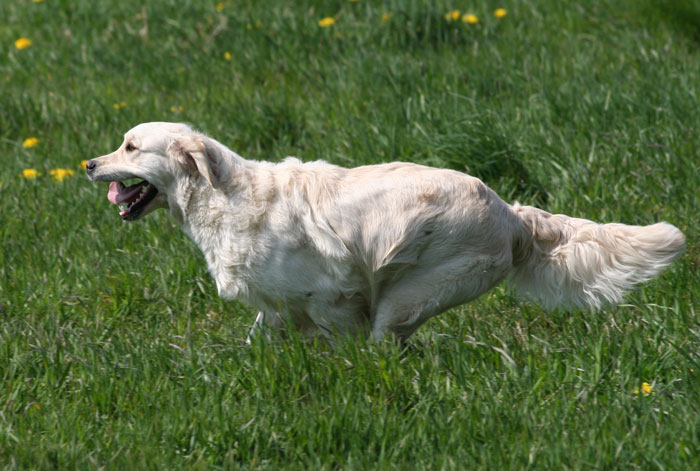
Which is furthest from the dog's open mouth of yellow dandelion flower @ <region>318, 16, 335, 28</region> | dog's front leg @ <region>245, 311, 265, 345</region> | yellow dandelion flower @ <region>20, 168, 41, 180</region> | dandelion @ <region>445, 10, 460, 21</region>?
dandelion @ <region>445, 10, 460, 21</region>

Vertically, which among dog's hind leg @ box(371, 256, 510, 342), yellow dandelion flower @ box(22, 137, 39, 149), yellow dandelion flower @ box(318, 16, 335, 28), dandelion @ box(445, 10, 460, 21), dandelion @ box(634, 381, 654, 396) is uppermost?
dandelion @ box(445, 10, 460, 21)

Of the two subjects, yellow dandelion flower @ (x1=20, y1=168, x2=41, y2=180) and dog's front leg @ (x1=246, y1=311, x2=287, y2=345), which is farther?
yellow dandelion flower @ (x1=20, y1=168, x2=41, y2=180)

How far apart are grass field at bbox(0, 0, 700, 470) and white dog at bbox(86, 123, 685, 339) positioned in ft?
0.67

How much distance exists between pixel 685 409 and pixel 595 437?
1.19 feet

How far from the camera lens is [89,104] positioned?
6.90 metres

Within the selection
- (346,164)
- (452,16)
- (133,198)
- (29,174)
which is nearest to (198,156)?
(133,198)

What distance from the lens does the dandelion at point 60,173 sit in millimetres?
5900

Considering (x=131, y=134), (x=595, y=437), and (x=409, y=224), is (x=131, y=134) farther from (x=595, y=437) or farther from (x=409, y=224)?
(x=595, y=437)

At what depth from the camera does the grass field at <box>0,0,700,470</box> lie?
10.8 ft

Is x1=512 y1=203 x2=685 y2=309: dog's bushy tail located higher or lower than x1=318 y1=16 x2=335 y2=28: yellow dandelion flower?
lower

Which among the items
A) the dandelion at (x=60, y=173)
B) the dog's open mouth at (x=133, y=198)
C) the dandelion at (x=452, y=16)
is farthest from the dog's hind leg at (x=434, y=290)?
the dandelion at (x=452, y=16)

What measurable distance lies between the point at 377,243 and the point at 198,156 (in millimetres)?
838

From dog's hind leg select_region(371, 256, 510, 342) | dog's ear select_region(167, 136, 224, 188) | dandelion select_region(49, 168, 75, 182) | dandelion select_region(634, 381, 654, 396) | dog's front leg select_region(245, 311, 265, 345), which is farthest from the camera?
dandelion select_region(49, 168, 75, 182)

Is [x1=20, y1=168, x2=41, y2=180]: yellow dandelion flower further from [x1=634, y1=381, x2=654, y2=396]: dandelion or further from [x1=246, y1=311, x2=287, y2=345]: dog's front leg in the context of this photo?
[x1=634, y1=381, x2=654, y2=396]: dandelion
